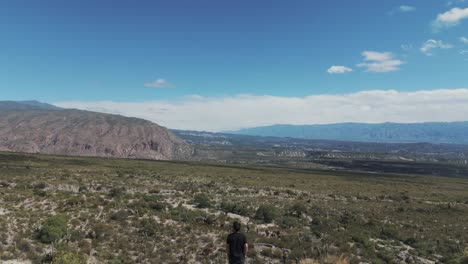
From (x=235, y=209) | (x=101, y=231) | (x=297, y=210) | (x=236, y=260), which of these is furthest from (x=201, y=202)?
(x=236, y=260)

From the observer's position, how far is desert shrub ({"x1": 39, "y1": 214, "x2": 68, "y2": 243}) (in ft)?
59.9

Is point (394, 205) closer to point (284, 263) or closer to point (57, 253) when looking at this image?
point (284, 263)

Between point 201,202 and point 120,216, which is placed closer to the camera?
point 120,216

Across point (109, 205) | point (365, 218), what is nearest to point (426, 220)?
point (365, 218)

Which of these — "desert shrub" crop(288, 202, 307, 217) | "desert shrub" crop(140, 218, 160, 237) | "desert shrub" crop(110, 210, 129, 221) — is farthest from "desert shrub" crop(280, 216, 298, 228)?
"desert shrub" crop(110, 210, 129, 221)

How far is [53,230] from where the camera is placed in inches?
738

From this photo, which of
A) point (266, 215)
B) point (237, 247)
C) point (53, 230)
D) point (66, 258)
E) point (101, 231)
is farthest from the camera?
point (266, 215)

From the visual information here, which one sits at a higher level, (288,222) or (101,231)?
(101,231)

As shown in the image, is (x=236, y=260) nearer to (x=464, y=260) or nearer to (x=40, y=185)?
(x=464, y=260)

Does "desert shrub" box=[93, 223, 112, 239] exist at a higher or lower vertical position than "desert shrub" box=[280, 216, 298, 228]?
higher

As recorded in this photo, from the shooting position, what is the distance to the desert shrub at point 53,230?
59.9 ft

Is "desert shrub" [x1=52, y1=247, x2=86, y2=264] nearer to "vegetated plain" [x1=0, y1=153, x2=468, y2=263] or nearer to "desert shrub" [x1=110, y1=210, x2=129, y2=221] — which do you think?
"vegetated plain" [x1=0, y1=153, x2=468, y2=263]

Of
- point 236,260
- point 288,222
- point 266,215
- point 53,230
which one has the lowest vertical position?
point 288,222

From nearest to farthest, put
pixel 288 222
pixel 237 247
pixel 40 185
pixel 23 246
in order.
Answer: pixel 237 247, pixel 23 246, pixel 288 222, pixel 40 185
